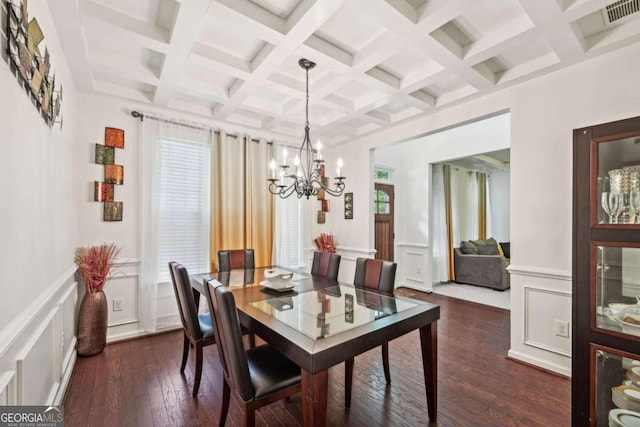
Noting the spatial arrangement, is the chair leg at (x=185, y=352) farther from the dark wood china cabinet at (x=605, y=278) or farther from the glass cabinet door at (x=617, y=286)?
the glass cabinet door at (x=617, y=286)

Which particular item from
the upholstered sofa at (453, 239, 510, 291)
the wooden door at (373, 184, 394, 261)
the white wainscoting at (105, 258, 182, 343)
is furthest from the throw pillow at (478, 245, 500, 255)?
the white wainscoting at (105, 258, 182, 343)

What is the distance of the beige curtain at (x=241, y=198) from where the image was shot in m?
3.59

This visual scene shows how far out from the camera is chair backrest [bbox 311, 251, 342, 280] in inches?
112

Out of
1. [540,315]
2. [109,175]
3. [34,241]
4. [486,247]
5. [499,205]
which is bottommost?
[540,315]

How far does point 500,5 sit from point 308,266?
3660 mm

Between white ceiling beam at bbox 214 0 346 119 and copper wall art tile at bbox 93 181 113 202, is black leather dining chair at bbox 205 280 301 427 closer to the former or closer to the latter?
white ceiling beam at bbox 214 0 346 119

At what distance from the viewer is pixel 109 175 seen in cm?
297

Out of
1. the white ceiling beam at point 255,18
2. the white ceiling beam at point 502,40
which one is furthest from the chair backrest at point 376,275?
the white ceiling beam at point 255,18

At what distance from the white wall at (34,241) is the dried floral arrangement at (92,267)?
0.26 metres

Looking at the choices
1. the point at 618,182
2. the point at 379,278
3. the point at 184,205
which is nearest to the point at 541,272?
the point at 618,182

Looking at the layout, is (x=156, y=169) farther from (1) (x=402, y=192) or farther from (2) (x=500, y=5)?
(1) (x=402, y=192)

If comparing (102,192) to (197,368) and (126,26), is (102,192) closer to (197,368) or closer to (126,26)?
(126,26)

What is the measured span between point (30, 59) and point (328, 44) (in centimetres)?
182

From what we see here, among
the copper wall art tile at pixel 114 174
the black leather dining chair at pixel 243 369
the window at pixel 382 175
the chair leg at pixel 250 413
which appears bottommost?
the chair leg at pixel 250 413
